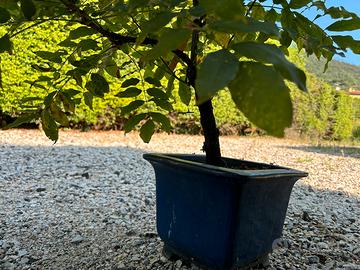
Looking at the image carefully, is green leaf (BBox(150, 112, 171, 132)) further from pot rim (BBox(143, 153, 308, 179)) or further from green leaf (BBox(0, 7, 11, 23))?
green leaf (BBox(0, 7, 11, 23))

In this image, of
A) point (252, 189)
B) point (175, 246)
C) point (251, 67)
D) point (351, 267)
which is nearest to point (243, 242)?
point (252, 189)

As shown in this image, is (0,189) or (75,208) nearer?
(75,208)

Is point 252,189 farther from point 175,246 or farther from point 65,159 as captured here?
point 65,159

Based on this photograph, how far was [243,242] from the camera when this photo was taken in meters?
1.52

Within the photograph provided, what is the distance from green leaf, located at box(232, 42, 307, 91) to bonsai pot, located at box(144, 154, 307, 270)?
2.72 feet

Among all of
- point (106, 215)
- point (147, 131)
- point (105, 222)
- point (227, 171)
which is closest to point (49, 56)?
point (147, 131)

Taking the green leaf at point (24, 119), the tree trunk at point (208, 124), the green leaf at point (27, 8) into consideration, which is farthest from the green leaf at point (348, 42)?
the green leaf at point (24, 119)

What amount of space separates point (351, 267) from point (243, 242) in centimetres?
81

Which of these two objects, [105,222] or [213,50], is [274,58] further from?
[105,222]

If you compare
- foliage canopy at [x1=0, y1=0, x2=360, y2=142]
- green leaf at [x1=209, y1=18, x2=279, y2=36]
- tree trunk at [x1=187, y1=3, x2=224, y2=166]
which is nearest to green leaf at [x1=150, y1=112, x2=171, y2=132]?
foliage canopy at [x1=0, y1=0, x2=360, y2=142]

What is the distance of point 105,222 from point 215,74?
2251mm

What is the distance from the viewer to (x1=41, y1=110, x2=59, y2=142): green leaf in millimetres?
1324

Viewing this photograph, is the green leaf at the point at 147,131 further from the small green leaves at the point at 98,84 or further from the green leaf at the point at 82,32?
the green leaf at the point at 82,32

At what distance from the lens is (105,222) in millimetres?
2607
